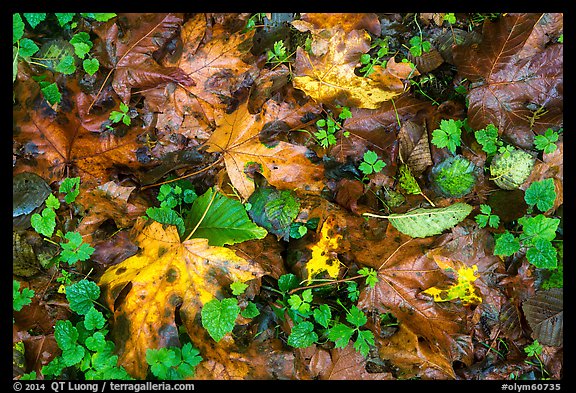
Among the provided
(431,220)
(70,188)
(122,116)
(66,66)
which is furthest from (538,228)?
(66,66)

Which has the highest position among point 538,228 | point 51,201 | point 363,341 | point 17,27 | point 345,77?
point 17,27

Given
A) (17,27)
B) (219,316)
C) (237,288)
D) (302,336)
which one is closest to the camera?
(219,316)

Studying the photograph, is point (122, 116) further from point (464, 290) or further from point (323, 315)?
point (464, 290)

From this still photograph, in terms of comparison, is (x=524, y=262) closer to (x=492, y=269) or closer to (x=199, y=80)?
(x=492, y=269)

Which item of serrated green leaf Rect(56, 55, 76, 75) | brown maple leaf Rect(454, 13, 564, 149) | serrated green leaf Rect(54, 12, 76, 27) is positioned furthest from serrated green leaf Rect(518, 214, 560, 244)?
serrated green leaf Rect(54, 12, 76, 27)

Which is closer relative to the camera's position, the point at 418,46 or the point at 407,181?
the point at 407,181
